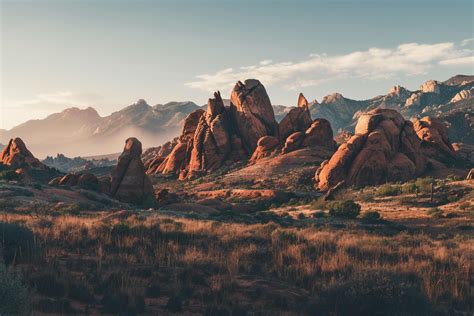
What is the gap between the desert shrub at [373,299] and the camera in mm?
8711

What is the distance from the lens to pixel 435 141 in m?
68.6

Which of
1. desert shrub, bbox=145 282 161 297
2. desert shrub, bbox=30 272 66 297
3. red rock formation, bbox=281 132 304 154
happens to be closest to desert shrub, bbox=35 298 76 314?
desert shrub, bbox=30 272 66 297

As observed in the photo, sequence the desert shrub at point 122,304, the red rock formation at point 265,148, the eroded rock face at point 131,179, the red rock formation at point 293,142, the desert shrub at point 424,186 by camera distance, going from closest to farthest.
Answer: the desert shrub at point 122,304, the desert shrub at point 424,186, the eroded rock face at point 131,179, the red rock formation at point 293,142, the red rock formation at point 265,148

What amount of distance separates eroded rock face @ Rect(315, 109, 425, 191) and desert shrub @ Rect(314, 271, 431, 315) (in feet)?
149

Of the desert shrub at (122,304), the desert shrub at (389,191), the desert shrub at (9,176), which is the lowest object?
the desert shrub at (389,191)

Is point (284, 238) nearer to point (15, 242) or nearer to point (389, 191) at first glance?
point (15, 242)

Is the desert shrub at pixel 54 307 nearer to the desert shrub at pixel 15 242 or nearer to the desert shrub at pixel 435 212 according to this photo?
the desert shrub at pixel 15 242

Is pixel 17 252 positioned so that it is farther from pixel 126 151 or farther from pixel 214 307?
pixel 126 151

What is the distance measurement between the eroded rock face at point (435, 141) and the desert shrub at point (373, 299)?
61876 mm

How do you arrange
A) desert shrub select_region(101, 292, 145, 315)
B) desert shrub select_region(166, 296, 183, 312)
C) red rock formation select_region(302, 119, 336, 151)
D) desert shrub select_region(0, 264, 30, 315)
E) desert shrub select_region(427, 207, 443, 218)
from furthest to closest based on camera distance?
1. red rock formation select_region(302, 119, 336, 151)
2. desert shrub select_region(427, 207, 443, 218)
3. desert shrub select_region(166, 296, 183, 312)
4. desert shrub select_region(101, 292, 145, 315)
5. desert shrub select_region(0, 264, 30, 315)

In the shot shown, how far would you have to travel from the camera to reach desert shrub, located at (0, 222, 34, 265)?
12048mm

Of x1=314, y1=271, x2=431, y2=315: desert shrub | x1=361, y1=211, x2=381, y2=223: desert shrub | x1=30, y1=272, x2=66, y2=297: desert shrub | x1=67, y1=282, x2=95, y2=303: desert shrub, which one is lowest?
x1=361, y1=211, x2=381, y2=223: desert shrub

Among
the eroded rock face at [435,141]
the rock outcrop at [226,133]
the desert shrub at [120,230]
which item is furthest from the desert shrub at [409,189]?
the rock outcrop at [226,133]

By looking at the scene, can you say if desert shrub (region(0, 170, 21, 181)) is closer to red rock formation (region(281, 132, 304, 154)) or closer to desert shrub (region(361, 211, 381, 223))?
desert shrub (region(361, 211, 381, 223))
